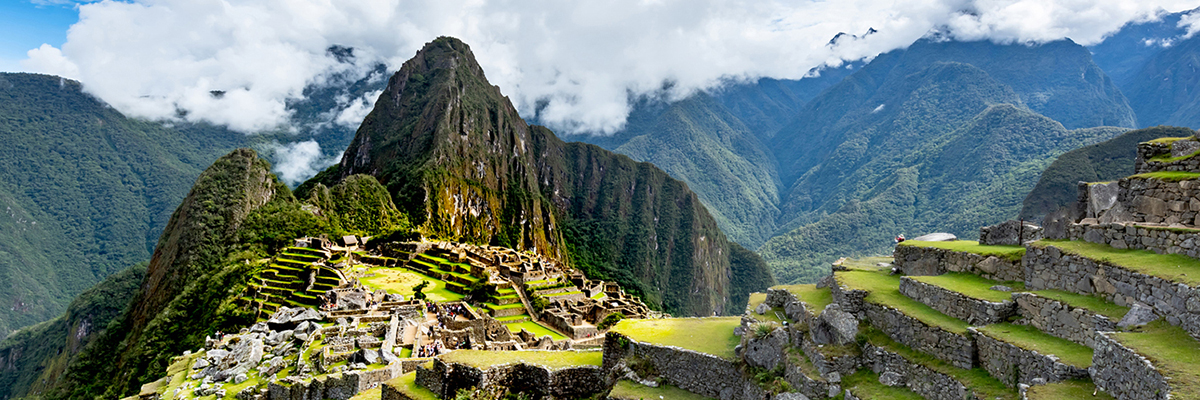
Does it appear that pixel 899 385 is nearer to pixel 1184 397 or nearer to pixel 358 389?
pixel 1184 397

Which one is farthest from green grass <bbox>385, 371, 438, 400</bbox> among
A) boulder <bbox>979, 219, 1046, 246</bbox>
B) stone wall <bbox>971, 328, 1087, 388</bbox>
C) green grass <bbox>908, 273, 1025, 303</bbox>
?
boulder <bbox>979, 219, 1046, 246</bbox>

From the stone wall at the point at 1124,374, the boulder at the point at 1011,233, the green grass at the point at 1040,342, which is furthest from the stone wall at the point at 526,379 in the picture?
the boulder at the point at 1011,233

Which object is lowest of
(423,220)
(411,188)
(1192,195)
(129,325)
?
(129,325)

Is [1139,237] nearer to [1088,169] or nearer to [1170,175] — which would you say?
[1170,175]

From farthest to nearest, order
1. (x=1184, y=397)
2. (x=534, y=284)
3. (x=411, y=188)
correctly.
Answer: (x=411, y=188) < (x=534, y=284) < (x=1184, y=397)

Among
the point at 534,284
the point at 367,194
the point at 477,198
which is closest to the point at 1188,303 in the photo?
the point at 534,284

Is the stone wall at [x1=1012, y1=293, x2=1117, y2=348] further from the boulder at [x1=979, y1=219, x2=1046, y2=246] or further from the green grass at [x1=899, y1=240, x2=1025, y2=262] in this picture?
the boulder at [x1=979, y1=219, x2=1046, y2=246]

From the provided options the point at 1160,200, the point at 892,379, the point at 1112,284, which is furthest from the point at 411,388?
the point at 1160,200
